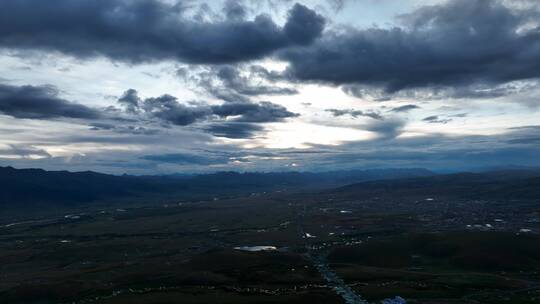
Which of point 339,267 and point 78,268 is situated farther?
point 78,268

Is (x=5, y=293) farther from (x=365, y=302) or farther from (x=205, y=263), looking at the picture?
(x=365, y=302)

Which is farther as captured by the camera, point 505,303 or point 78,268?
point 78,268

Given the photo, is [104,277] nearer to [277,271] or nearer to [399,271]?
[277,271]

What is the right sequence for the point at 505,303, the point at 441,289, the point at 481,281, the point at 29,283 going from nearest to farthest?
the point at 505,303 < the point at 441,289 < the point at 481,281 < the point at 29,283

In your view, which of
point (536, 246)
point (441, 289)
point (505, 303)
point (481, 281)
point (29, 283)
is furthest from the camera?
point (536, 246)

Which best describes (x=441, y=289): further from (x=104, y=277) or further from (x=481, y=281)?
(x=104, y=277)

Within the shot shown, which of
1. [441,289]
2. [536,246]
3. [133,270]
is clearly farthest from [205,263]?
[536,246]

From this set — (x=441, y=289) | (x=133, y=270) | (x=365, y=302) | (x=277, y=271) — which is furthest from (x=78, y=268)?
(x=441, y=289)

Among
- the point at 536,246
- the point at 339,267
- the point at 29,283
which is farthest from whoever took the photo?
the point at 536,246

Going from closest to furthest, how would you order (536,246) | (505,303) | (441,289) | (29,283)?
(505,303)
(441,289)
(29,283)
(536,246)
